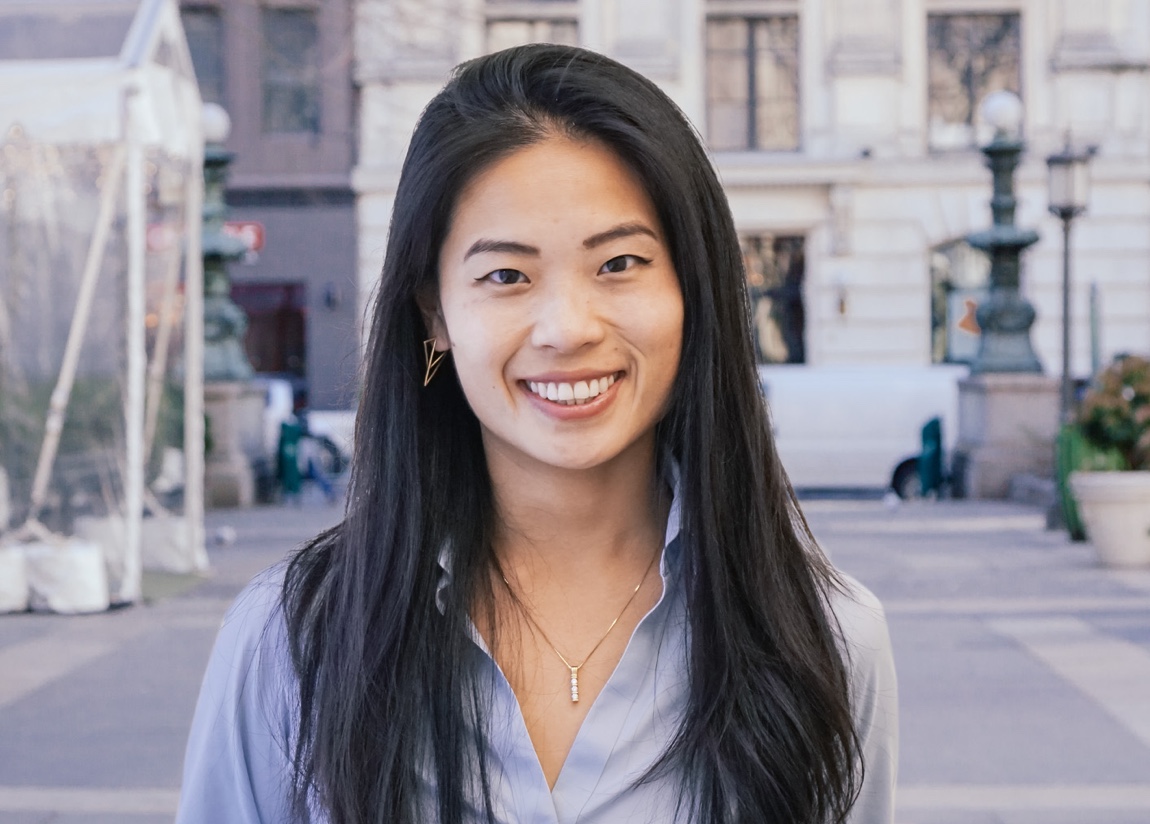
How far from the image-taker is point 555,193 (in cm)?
190

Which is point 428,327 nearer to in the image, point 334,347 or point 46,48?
point 46,48

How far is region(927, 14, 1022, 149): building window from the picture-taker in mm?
28625

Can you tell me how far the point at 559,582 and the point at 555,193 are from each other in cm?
51

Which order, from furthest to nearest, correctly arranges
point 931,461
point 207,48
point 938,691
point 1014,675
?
1. point 207,48
2. point 931,461
3. point 1014,675
4. point 938,691

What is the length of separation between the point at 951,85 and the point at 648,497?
28.1 meters

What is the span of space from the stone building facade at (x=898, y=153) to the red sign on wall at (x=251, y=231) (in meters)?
2.19

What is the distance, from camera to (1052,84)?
28.2 meters

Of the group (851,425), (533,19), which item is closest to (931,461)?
(851,425)

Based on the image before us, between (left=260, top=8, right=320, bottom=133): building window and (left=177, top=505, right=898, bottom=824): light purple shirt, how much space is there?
94.4 ft

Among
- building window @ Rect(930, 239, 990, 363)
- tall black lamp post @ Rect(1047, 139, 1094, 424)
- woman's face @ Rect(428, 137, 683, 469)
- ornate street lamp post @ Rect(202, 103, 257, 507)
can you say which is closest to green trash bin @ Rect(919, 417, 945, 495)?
tall black lamp post @ Rect(1047, 139, 1094, 424)

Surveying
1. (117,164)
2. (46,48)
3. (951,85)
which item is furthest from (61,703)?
(951,85)

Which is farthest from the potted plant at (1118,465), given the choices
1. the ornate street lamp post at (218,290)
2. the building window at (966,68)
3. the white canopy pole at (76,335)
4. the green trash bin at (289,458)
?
the building window at (966,68)

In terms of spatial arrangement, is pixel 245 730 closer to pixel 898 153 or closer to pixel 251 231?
pixel 898 153

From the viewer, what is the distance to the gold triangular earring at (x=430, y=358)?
2096 millimetres
